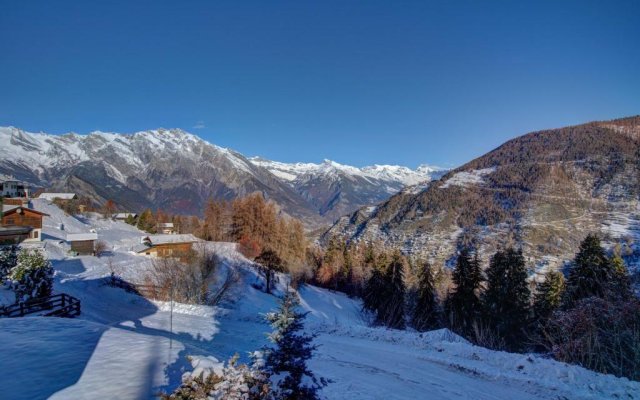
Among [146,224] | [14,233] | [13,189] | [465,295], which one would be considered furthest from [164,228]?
[465,295]

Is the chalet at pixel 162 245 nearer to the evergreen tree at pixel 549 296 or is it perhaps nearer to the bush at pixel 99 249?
the bush at pixel 99 249

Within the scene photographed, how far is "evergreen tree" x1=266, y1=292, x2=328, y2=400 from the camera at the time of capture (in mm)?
5613

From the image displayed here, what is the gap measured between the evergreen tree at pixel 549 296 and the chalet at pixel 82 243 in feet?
167

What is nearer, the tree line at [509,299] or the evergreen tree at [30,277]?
the evergreen tree at [30,277]

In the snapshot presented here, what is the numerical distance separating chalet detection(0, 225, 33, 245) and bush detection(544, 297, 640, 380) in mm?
48814

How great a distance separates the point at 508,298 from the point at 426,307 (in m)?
7.95

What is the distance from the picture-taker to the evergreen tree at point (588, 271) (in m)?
25.6

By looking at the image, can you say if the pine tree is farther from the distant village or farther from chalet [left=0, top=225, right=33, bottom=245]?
chalet [left=0, top=225, right=33, bottom=245]

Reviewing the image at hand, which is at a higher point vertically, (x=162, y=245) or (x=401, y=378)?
(x=162, y=245)

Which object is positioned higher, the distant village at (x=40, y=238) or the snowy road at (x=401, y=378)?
the distant village at (x=40, y=238)

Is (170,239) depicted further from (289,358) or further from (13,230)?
(289,358)

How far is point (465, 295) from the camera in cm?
3306

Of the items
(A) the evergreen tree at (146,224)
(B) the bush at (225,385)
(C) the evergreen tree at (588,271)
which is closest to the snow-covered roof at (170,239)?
(A) the evergreen tree at (146,224)

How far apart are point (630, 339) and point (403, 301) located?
28.5 m
